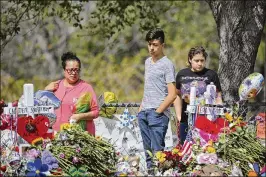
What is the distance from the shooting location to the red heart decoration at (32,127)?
8.11m

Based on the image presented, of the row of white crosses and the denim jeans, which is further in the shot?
the denim jeans

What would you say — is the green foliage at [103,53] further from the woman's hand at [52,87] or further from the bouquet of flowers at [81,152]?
the bouquet of flowers at [81,152]

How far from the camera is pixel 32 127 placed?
26.7ft

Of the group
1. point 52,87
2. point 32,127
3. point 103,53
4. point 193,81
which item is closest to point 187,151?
point 193,81

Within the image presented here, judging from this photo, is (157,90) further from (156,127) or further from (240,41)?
(240,41)

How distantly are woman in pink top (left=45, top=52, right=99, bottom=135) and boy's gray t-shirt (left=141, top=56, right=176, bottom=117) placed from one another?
0.57 metres

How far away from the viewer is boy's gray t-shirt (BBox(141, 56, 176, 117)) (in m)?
9.16

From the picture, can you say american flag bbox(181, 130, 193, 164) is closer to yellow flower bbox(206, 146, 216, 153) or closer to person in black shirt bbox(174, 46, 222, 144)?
yellow flower bbox(206, 146, 216, 153)

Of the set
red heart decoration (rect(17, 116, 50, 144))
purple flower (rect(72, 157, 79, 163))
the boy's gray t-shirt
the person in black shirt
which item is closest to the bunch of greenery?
purple flower (rect(72, 157, 79, 163))

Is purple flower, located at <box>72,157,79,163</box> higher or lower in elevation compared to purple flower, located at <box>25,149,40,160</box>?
lower

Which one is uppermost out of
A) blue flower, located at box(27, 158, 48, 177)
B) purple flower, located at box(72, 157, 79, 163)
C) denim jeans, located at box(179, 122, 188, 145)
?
denim jeans, located at box(179, 122, 188, 145)

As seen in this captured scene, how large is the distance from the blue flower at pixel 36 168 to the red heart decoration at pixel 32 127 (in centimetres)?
52

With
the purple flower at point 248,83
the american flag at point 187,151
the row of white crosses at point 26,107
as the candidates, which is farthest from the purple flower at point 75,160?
the purple flower at point 248,83

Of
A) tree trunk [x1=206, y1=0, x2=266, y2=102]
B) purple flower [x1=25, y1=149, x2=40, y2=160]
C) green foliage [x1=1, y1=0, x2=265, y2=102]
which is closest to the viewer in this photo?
purple flower [x1=25, y1=149, x2=40, y2=160]
